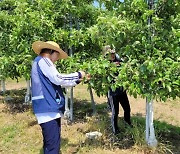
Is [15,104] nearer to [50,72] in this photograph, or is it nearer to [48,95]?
[48,95]

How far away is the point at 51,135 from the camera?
16.8ft

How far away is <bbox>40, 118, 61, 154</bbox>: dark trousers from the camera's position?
5102 millimetres

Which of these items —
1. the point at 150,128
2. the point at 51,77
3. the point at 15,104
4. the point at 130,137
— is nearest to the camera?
the point at 51,77

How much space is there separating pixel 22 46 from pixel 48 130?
455 centimetres

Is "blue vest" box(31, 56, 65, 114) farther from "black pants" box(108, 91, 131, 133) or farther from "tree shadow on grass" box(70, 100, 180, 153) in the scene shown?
"black pants" box(108, 91, 131, 133)

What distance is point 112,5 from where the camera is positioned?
20.8ft

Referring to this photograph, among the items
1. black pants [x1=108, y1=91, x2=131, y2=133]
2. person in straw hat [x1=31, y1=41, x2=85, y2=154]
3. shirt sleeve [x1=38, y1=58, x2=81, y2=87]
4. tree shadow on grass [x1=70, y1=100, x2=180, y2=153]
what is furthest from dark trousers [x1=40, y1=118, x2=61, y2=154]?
black pants [x1=108, y1=91, x2=131, y2=133]

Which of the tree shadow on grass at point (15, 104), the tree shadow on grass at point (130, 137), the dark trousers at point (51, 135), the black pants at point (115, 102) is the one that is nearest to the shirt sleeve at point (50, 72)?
the dark trousers at point (51, 135)

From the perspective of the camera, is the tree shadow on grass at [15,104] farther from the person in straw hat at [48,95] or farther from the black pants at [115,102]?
the person in straw hat at [48,95]

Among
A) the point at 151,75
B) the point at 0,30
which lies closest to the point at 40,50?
the point at 151,75

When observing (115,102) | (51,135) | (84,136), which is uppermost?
(115,102)

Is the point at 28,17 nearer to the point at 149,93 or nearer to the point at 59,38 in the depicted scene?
the point at 59,38

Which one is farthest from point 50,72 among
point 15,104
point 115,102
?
point 15,104

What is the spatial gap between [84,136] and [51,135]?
2597 mm
